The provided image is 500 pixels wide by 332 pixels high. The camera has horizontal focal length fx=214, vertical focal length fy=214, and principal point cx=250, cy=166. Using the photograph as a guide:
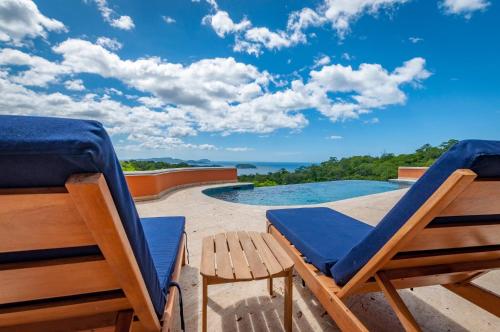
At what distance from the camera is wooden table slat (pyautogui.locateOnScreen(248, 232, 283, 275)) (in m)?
1.37

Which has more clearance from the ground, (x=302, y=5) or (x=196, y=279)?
(x=302, y=5)

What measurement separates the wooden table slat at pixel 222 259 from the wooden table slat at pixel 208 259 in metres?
0.03

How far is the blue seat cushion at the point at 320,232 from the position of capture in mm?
1614

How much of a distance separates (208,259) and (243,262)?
0.25 metres

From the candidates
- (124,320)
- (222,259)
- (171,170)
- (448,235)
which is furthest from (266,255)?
(171,170)

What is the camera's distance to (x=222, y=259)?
1.51 metres

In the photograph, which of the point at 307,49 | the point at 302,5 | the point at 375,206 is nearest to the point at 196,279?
the point at 375,206

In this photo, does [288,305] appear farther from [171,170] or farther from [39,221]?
[171,170]

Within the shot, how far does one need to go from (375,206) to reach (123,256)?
556 cm

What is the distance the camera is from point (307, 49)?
1098 cm

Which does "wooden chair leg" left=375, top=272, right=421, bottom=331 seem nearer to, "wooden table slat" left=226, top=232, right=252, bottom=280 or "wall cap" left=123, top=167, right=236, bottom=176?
"wooden table slat" left=226, top=232, right=252, bottom=280

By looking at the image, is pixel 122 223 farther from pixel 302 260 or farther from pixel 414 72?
pixel 414 72

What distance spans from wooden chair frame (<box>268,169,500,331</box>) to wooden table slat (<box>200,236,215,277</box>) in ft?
2.39

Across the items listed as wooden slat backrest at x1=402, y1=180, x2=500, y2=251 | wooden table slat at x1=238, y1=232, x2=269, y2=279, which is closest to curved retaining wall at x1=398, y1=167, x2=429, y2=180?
wooden slat backrest at x1=402, y1=180, x2=500, y2=251
